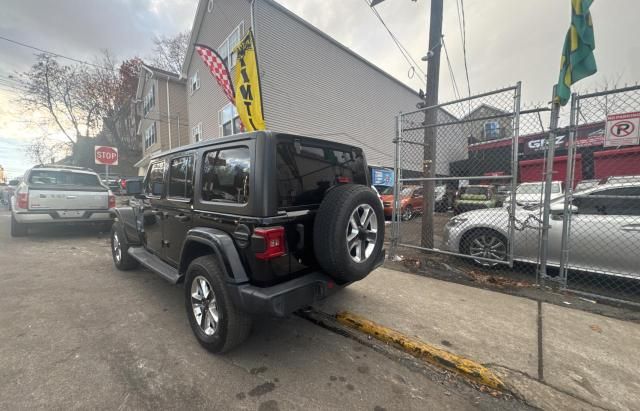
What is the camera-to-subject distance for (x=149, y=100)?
20453 millimetres

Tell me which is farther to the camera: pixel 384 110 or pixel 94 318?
pixel 384 110

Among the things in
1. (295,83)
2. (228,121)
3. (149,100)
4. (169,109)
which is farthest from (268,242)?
(149,100)

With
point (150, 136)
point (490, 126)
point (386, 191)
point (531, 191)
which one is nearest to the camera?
point (490, 126)

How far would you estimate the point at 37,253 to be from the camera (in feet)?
18.5

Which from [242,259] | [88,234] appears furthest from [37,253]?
[242,259]

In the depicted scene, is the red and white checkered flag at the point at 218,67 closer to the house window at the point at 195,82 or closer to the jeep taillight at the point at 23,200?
the jeep taillight at the point at 23,200

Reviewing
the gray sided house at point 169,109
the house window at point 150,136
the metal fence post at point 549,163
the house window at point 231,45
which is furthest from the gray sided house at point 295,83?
the metal fence post at point 549,163

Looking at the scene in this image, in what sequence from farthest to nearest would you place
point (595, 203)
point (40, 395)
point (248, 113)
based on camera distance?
point (248, 113)
point (595, 203)
point (40, 395)

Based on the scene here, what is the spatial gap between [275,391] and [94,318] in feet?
8.12

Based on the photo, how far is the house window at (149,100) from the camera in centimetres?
1912

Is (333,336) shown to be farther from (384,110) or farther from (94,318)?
(384,110)

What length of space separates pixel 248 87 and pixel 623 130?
7146 mm

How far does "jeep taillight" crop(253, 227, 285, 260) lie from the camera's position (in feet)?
6.88

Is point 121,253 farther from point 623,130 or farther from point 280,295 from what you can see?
point 623,130
